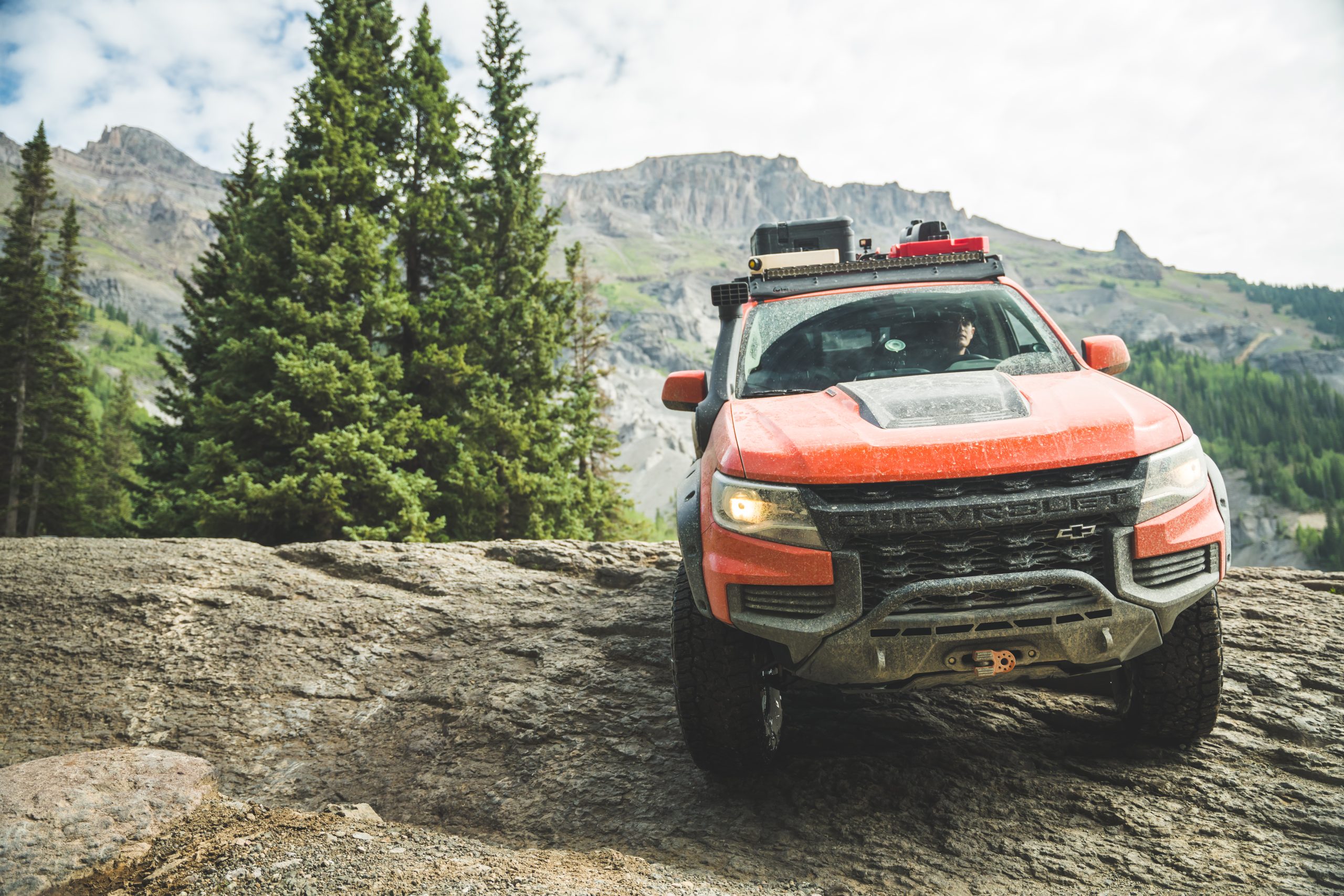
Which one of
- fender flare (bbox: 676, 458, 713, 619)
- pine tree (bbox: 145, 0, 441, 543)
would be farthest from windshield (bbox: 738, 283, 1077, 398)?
pine tree (bbox: 145, 0, 441, 543)

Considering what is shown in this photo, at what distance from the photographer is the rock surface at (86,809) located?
8.60ft

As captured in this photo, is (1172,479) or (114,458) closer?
(1172,479)

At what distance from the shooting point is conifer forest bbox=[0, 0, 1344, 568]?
49.3 feet

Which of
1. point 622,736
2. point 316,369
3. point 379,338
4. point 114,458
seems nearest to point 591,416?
point 379,338

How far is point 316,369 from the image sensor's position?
48.1ft

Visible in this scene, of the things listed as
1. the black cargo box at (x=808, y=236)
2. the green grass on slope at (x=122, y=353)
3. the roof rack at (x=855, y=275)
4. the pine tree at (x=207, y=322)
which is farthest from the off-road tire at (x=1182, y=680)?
the green grass on slope at (x=122, y=353)

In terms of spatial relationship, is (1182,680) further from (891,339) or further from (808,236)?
(808,236)

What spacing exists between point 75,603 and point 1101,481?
685 cm

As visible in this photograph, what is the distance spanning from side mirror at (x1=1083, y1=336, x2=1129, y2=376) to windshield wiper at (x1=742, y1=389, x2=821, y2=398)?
1.50 metres

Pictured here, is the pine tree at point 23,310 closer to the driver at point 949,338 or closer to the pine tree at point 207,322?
the pine tree at point 207,322

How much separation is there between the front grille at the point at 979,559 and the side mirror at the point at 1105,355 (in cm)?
151

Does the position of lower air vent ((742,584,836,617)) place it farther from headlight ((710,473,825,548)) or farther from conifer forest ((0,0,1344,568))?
conifer forest ((0,0,1344,568))

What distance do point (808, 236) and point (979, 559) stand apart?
20.9 feet

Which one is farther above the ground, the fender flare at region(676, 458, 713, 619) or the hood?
the hood
